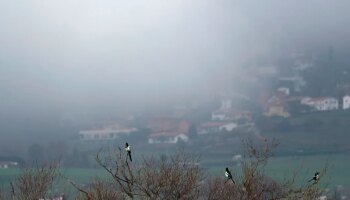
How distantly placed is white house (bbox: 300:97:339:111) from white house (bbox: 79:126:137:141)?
11.1 m

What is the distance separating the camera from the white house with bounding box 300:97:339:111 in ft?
142

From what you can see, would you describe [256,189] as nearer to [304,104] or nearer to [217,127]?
[217,127]

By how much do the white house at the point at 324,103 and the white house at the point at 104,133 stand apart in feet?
36.4

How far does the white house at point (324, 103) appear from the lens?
4326 centimetres

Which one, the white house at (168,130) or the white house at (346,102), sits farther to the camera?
the white house at (346,102)

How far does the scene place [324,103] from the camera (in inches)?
1718

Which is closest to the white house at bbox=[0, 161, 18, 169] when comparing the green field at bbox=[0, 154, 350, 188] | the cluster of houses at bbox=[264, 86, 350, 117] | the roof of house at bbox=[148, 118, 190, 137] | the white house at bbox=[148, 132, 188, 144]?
the green field at bbox=[0, 154, 350, 188]

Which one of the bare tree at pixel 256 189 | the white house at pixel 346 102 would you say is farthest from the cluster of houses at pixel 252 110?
the bare tree at pixel 256 189

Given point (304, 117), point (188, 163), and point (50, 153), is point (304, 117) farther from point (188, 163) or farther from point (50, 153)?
point (188, 163)

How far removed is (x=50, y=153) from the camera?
34.2 m

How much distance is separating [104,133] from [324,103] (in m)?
13.6

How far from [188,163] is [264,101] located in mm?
36300

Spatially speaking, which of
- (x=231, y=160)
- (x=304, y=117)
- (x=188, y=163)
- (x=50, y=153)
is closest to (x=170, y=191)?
(x=188, y=163)

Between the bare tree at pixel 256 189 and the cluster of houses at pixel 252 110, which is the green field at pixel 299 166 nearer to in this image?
the cluster of houses at pixel 252 110
